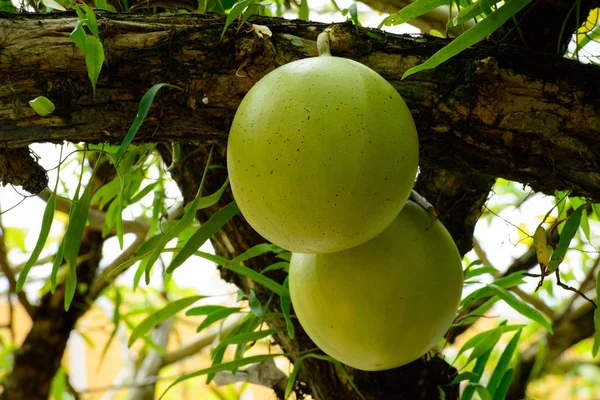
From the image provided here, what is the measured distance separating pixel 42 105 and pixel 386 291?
39cm

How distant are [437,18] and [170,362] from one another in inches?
47.5

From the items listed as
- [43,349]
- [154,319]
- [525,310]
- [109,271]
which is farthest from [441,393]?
[43,349]

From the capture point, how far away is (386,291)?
2.24 ft

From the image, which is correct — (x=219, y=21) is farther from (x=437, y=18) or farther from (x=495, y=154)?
(x=437, y=18)

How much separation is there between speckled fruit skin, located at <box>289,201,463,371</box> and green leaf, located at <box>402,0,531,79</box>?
19cm

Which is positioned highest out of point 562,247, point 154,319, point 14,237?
point 14,237

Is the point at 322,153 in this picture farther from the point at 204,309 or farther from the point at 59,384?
the point at 59,384

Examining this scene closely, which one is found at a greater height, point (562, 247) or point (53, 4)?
point (53, 4)

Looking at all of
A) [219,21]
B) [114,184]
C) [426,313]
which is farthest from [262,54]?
[114,184]

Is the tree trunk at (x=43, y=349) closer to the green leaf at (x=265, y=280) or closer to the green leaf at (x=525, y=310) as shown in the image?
the green leaf at (x=265, y=280)

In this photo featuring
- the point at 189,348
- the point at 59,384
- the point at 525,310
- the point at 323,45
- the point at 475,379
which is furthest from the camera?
the point at 189,348

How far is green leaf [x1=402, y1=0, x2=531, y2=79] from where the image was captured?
580mm

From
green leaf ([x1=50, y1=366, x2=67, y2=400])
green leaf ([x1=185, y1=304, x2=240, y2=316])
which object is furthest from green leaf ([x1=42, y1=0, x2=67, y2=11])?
green leaf ([x1=50, y1=366, x2=67, y2=400])

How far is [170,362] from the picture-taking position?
1.91 meters
